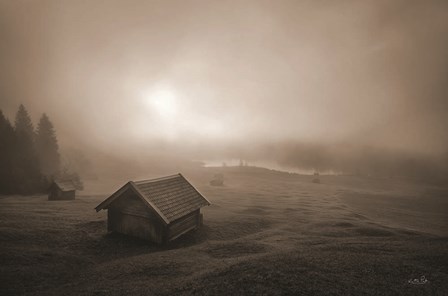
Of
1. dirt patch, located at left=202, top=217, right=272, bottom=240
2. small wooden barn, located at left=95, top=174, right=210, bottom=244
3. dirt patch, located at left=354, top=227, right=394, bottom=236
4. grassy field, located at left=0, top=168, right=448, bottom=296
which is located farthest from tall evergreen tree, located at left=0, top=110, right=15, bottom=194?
dirt patch, located at left=354, top=227, right=394, bottom=236

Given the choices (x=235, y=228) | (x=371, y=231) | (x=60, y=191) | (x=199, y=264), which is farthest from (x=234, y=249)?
(x=60, y=191)

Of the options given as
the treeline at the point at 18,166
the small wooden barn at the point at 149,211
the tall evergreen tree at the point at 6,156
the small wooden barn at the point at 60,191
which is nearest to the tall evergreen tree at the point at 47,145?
the treeline at the point at 18,166

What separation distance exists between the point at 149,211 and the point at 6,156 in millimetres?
50463

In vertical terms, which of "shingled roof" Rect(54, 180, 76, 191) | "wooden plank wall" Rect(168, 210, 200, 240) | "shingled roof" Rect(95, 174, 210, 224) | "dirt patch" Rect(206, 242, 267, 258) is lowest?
"dirt patch" Rect(206, 242, 267, 258)

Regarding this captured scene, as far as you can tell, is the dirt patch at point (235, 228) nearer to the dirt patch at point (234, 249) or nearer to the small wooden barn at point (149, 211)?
the small wooden barn at point (149, 211)

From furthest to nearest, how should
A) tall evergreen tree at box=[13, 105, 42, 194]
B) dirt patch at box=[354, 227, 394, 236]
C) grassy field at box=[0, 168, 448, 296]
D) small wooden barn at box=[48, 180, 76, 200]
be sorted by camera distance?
tall evergreen tree at box=[13, 105, 42, 194] < small wooden barn at box=[48, 180, 76, 200] < dirt patch at box=[354, 227, 394, 236] < grassy field at box=[0, 168, 448, 296]

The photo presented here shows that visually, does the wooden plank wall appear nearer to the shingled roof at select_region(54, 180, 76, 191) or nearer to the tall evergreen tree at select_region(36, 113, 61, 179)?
the shingled roof at select_region(54, 180, 76, 191)

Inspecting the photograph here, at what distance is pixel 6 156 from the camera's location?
4566 centimetres

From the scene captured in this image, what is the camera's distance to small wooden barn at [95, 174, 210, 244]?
55.0 feet

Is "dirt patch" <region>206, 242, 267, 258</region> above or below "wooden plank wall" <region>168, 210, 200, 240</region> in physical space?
below

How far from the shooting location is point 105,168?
10006 cm

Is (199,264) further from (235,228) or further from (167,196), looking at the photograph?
(235,228)

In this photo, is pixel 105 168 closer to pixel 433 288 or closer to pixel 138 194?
pixel 138 194

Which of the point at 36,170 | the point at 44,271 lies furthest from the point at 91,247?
the point at 36,170
